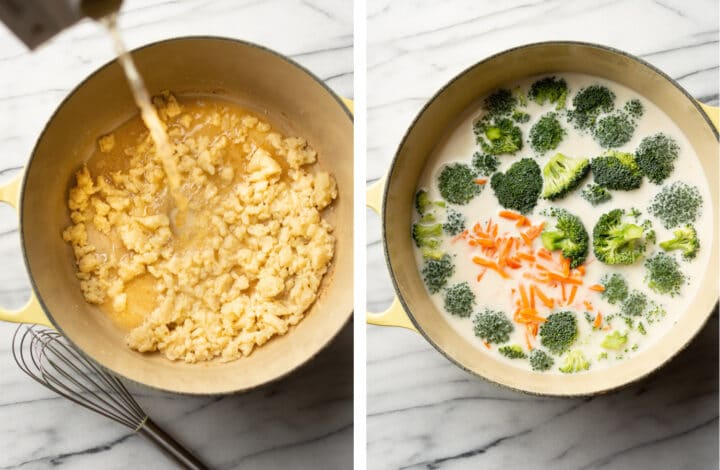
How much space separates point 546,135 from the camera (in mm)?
1815

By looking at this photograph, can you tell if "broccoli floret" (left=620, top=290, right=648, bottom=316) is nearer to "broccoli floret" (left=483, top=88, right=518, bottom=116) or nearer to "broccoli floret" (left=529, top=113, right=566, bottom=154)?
"broccoli floret" (left=529, top=113, right=566, bottom=154)

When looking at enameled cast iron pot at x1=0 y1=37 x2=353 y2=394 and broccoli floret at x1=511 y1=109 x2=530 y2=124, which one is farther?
broccoli floret at x1=511 y1=109 x2=530 y2=124

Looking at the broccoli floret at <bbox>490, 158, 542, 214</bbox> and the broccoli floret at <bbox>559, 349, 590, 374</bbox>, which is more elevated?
the broccoli floret at <bbox>490, 158, 542, 214</bbox>

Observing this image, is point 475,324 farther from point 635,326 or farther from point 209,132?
point 209,132

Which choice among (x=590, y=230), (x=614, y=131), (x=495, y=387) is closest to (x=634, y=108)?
(x=614, y=131)

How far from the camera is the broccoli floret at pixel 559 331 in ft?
5.80

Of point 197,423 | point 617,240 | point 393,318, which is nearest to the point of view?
point 393,318

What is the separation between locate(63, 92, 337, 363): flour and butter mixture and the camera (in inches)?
73.4

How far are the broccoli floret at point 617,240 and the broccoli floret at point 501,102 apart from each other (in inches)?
13.5

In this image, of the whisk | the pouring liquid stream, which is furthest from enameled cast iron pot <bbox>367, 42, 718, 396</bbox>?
the whisk

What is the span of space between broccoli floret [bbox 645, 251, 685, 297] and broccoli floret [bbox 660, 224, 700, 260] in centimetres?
2

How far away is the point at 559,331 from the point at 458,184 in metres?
0.42

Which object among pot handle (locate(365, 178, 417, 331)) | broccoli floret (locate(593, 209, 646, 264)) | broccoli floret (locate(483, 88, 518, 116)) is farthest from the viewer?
broccoli floret (locate(483, 88, 518, 116))

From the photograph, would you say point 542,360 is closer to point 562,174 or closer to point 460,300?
point 460,300
